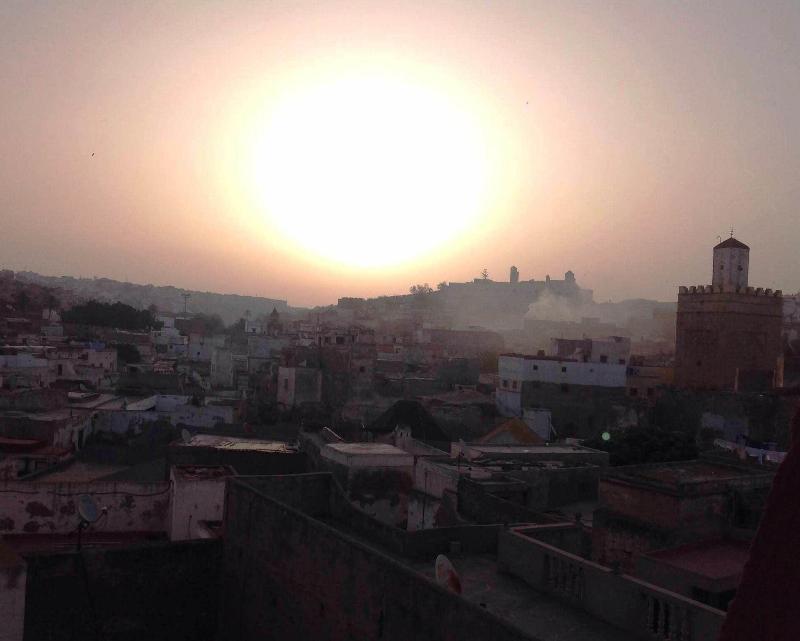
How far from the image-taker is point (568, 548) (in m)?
9.95

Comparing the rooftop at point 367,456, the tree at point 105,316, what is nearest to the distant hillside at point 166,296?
the tree at point 105,316

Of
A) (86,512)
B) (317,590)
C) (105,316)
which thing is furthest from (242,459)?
(105,316)

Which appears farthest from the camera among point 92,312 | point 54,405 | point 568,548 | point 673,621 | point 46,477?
point 92,312

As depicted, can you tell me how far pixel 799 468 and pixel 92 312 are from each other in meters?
63.4

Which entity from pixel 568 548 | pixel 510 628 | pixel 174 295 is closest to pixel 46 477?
Result: pixel 568 548

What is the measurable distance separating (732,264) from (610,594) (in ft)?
93.4

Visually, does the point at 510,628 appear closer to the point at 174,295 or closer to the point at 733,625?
the point at 733,625

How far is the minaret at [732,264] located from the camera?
32.8 metres

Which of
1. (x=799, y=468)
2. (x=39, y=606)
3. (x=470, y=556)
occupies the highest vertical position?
(x=799, y=468)

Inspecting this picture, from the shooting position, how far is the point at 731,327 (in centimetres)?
3238

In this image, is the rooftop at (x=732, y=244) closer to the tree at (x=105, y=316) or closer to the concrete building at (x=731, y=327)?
the concrete building at (x=731, y=327)

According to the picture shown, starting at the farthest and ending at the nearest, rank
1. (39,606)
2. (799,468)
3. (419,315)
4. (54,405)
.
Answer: (419,315) → (54,405) → (39,606) → (799,468)

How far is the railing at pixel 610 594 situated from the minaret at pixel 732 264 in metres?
26.9

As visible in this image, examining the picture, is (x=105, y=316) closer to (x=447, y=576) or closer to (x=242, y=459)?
(x=242, y=459)
